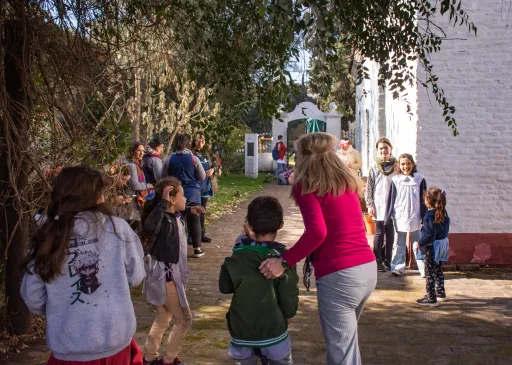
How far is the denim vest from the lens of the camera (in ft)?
27.7

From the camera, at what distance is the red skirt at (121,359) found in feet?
9.59

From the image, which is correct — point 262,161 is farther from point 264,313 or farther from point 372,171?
point 264,313

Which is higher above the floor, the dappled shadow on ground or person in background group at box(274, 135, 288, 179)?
person in background group at box(274, 135, 288, 179)

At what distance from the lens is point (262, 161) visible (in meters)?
29.0

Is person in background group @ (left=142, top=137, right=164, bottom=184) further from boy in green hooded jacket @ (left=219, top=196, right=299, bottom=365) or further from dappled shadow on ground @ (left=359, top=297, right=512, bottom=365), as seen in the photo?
boy in green hooded jacket @ (left=219, top=196, right=299, bottom=365)

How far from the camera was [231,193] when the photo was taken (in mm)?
19078

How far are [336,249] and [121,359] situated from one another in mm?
1384

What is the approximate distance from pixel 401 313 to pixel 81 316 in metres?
4.21

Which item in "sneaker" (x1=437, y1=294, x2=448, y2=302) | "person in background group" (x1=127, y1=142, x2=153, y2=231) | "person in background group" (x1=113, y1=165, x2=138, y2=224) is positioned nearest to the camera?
"person in background group" (x1=113, y1=165, x2=138, y2=224)

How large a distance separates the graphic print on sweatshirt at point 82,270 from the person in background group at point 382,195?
5.68 m

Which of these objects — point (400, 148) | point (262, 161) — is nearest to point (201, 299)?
point (400, 148)

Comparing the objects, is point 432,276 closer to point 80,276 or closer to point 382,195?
point 382,195

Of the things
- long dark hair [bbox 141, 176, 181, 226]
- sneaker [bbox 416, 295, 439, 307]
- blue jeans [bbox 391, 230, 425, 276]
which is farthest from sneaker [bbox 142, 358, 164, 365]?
blue jeans [bbox 391, 230, 425, 276]

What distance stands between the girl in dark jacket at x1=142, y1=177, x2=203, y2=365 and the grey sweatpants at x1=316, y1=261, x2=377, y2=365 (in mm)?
1276
